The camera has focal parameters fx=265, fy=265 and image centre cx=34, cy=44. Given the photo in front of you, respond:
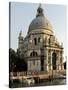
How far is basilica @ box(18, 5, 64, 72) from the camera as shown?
2.41m

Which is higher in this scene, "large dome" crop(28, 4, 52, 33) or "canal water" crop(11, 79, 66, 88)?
"large dome" crop(28, 4, 52, 33)

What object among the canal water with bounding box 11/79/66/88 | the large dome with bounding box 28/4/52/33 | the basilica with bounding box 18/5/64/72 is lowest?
the canal water with bounding box 11/79/66/88

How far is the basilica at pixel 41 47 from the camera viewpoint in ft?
7.89

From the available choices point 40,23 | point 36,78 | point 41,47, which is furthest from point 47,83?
point 40,23

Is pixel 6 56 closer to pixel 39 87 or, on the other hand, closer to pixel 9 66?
pixel 9 66

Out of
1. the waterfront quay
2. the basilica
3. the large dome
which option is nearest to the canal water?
the waterfront quay

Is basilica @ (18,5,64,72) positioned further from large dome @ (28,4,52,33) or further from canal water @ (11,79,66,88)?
canal water @ (11,79,66,88)

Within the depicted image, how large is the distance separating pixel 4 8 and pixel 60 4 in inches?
21.4

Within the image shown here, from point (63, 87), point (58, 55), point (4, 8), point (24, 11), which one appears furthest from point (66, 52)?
point (4, 8)

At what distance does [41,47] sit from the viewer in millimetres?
2443

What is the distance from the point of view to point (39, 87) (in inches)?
96.1

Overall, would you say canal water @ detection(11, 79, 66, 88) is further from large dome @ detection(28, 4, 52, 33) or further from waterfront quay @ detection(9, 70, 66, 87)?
large dome @ detection(28, 4, 52, 33)

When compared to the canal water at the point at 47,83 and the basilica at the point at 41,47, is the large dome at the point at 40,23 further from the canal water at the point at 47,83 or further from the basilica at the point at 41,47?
the canal water at the point at 47,83

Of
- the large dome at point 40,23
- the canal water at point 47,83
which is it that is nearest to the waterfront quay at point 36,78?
the canal water at point 47,83
